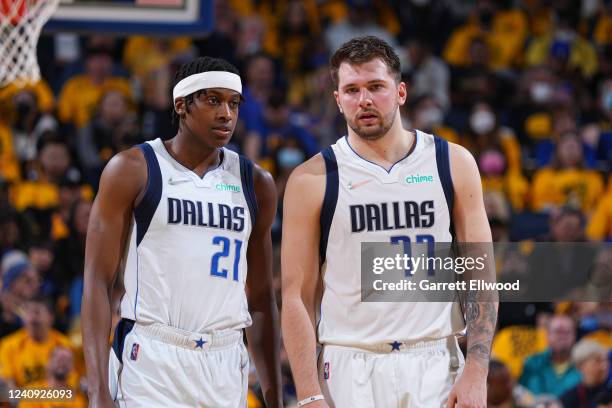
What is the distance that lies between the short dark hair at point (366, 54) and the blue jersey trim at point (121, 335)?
1.42 metres

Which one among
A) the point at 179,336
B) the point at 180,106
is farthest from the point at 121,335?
the point at 180,106

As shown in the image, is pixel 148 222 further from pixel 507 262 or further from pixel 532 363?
pixel 532 363

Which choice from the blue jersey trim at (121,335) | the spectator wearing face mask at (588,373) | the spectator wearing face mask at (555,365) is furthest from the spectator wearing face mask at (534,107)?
the blue jersey trim at (121,335)

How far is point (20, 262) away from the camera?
8711 millimetres

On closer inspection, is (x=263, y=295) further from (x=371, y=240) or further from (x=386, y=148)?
(x=386, y=148)

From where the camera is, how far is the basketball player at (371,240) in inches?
182

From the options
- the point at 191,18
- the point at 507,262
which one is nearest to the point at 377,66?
the point at 191,18

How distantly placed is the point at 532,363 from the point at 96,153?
472 centimetres

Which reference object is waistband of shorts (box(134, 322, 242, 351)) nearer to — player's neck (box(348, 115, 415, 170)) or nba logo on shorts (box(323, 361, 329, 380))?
nba logo on shorts (box(323, 361, 329, 380))

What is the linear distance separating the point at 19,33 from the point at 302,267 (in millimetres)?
2977

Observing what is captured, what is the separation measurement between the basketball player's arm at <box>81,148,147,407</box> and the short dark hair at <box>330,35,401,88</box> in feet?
3.26

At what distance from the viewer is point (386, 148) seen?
16.0 ft

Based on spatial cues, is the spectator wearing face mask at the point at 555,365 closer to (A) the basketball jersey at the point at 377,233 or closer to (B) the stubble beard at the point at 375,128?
(A) the basketball jersey at the point at 377,233

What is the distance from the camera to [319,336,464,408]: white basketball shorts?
4.60 metres
